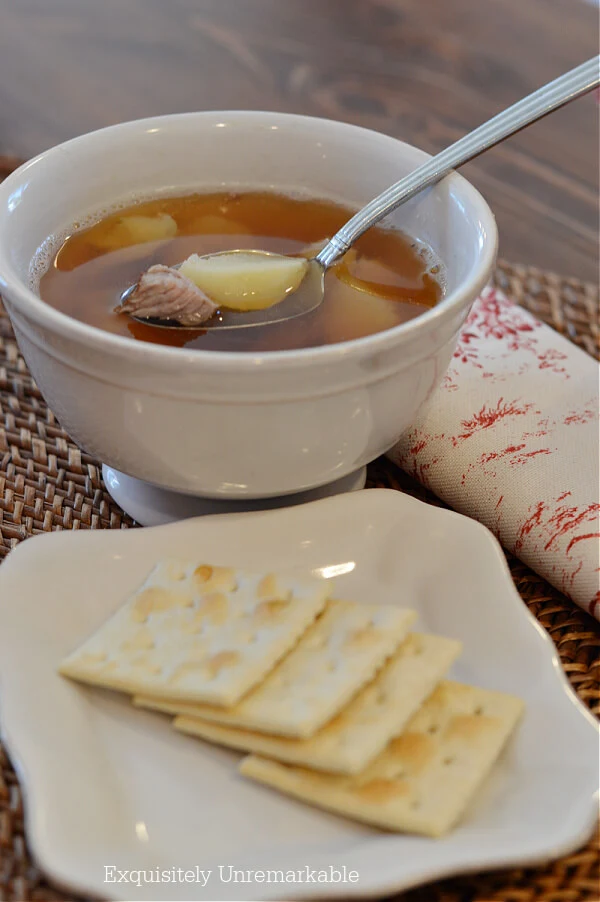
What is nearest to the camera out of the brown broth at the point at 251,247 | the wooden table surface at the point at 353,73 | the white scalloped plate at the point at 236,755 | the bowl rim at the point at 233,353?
the white scalloped plate at the point at 236,755

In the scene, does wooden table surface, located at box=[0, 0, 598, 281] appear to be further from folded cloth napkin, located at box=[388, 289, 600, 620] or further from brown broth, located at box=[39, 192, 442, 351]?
brown broth, located at box=[39, 192, 442, 351]

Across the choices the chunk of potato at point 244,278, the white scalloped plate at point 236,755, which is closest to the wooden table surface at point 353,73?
the chunk of potato at point 244,278

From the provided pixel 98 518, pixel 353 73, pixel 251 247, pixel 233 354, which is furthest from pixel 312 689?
pixel 353 73

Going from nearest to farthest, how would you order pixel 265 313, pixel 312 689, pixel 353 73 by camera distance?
pixel 312 689
pixel 265 313
pixel 353 73

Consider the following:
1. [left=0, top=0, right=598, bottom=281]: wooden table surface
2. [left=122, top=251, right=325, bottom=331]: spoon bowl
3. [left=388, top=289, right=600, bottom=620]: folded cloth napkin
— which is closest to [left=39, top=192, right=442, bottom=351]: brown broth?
[left=122, top=251, right=325, bottom=331]: spoon bowl

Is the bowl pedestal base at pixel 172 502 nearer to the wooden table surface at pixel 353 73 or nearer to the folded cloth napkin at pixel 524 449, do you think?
the folded cloth napkin at pixel 524 449

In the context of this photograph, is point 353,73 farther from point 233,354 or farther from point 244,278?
point 233,354
